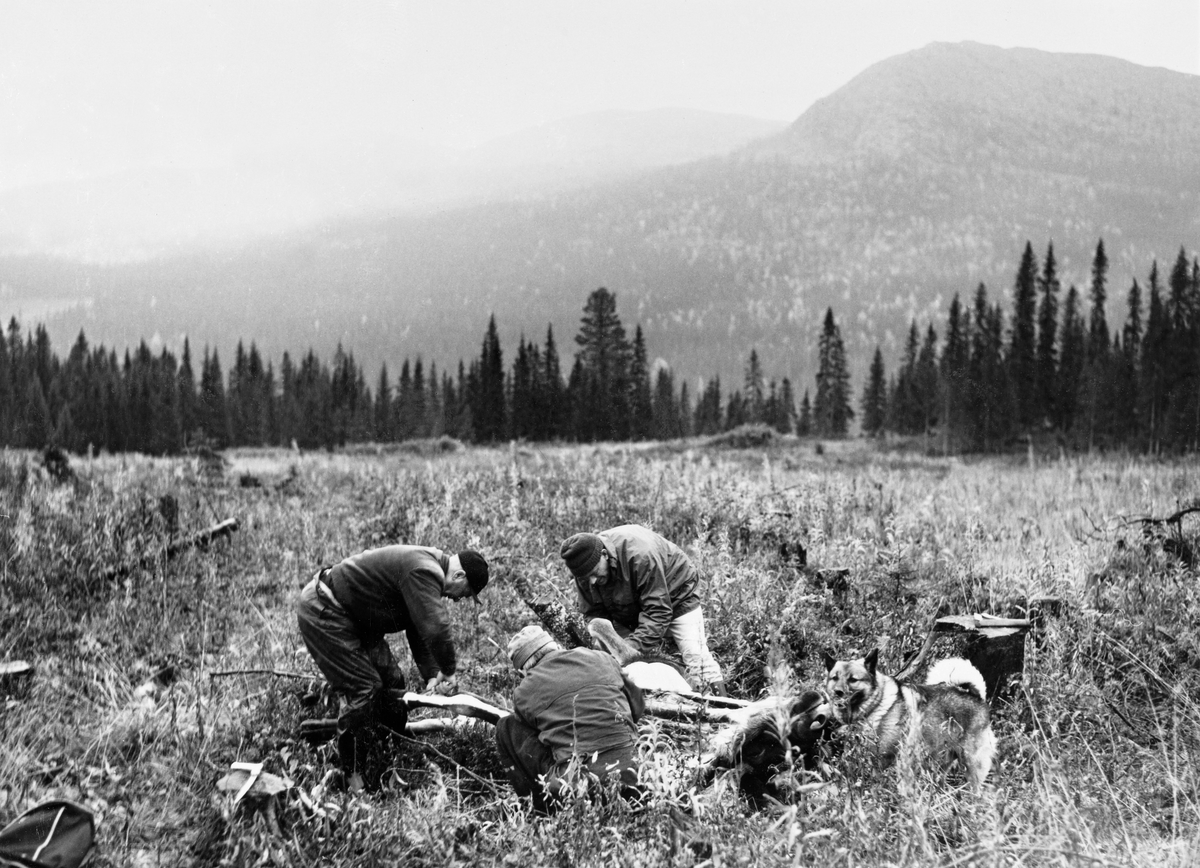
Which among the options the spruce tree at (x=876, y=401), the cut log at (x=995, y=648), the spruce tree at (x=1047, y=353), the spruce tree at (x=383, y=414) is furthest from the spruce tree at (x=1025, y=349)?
the cut log at (x=995, y=648)

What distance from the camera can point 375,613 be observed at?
5.89 m

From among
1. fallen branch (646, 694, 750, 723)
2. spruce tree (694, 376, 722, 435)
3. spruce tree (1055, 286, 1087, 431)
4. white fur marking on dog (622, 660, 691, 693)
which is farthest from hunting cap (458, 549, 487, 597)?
spruce tree (694, 376, 722, 435)

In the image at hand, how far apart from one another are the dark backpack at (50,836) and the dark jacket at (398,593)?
2335 millimetres

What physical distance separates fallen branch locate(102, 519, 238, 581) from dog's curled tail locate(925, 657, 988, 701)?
8.17m

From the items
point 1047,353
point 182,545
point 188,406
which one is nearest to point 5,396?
point 188,406

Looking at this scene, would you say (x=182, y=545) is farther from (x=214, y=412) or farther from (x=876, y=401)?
(x=876, y=401)

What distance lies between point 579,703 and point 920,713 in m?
2.23

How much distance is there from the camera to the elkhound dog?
187 inches

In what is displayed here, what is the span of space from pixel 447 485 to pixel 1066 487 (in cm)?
1170

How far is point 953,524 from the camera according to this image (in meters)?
10.5

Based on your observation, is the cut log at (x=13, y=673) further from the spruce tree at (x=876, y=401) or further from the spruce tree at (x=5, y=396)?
the spruce tree at (x=876, y=401)

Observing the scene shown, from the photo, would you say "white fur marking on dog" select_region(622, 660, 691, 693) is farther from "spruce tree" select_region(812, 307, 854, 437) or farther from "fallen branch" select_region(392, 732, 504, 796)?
"spruce tree" select_region(812, 307, 854, 437)

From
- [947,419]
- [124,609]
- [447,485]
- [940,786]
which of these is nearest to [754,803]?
[940,786]

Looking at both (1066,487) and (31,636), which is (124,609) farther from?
(1066,487)
